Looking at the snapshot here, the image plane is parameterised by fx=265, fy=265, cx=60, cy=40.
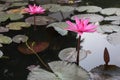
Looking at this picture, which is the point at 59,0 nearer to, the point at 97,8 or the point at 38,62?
the point at 97,8

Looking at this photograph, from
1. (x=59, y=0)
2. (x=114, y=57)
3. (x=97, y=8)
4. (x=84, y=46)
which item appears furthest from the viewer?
(x=59, y=0)

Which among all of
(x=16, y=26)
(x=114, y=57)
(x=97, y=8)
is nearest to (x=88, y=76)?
(x=114, y=57)

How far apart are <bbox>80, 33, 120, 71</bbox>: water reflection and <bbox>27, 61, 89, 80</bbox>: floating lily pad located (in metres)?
0.09

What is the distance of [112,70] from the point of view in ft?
3.62

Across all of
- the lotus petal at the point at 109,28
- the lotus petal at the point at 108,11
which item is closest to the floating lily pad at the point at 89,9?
the lotus petal at the point at 108,11

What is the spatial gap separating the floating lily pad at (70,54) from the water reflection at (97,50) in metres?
0.03

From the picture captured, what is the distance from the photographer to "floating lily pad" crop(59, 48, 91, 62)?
4.09ft

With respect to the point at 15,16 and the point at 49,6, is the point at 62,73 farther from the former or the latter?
the point at 49,6

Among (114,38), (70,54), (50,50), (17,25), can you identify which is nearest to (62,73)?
(70,54)

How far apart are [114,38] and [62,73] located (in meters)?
0.50

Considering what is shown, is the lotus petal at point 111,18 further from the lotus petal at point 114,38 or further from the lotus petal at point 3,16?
the lotus petal at point 3,16

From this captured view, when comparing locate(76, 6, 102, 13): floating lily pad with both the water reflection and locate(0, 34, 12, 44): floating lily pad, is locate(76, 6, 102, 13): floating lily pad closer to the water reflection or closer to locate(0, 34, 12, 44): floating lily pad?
the water reflection

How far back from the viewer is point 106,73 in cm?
109

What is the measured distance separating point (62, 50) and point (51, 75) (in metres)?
0.29
